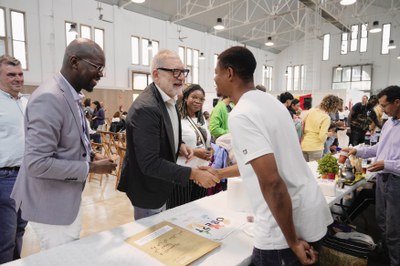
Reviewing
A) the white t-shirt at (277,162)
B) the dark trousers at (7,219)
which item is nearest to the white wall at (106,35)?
the dark trousers at (7,219)

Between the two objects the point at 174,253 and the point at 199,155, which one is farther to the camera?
the point at 199,155

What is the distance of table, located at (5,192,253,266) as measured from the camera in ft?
3.61

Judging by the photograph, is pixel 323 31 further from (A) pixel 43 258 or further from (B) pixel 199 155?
(A) pixel 43 258

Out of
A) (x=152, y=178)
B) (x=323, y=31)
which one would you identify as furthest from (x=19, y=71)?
(x=323, y=31)

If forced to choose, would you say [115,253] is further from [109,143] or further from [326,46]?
[326,46]

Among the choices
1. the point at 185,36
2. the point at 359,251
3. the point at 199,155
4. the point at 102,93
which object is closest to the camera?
the point at 359,251

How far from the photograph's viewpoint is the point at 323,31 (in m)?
19.0

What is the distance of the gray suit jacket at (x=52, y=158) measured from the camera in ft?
3.73

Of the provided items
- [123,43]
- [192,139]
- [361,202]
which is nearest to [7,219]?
[192,139]

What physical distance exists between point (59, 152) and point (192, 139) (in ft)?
4.42

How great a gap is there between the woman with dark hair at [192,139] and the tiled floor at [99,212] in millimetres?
1325

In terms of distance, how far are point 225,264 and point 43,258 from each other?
726 millimetres

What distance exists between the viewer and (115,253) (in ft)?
3.81

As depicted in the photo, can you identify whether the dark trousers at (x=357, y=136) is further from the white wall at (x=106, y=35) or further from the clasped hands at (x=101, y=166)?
the white wall at (x=106, y=35)
